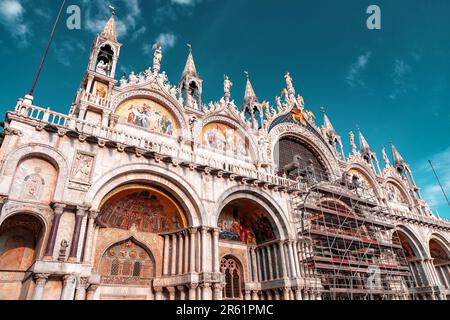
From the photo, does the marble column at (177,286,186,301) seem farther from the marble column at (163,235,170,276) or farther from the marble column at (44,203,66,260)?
the marble column at (44,203,66,260)

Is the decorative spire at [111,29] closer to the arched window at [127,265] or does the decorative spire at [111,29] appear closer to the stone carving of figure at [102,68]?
the stone carving of figure at [102,68]

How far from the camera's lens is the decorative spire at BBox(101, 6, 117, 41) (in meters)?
16.5

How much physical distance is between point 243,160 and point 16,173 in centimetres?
1173

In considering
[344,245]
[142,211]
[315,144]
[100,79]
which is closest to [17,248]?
[142,211]

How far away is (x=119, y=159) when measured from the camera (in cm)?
1175

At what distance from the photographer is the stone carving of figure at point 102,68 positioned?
50.3ft

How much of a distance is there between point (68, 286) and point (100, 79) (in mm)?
9885

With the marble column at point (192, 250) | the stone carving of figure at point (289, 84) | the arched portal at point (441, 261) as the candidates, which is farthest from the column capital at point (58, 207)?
the arched portal at point (441, 261)

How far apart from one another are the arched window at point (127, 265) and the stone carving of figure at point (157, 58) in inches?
381

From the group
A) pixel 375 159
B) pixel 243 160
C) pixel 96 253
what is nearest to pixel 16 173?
pixel 96 253

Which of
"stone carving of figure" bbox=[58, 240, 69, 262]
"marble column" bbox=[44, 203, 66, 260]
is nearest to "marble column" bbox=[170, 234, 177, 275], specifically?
"stone carving of figure" bbox=[58, 240, 69, 262]

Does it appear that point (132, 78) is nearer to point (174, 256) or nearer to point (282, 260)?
point (174, 256)

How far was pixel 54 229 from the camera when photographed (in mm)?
9367
